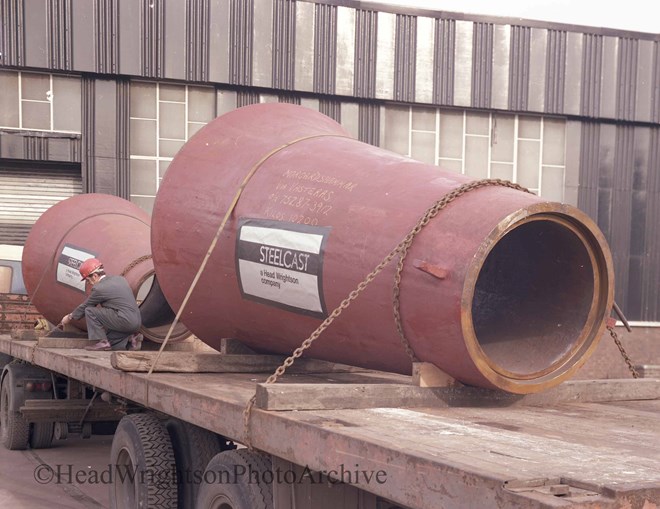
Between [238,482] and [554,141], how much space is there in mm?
19820

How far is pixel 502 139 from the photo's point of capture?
22.5m

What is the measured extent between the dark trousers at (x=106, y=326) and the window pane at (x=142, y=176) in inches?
481

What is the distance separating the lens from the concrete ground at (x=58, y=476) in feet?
24.1

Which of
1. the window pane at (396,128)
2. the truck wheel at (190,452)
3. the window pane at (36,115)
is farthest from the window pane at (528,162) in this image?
the truck wheel at (190,452)

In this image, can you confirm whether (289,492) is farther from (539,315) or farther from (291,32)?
(291,32)

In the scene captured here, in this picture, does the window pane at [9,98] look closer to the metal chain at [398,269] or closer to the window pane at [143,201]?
the window pane at [143,201]

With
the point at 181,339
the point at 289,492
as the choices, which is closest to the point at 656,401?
the point at 289,492

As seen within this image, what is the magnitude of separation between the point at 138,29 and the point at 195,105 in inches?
78.2

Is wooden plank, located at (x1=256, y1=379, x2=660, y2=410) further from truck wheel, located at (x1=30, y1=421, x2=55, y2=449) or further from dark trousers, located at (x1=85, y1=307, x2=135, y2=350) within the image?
truck wheel, located at (x1=30, y1=421, x2=55, y2=449)

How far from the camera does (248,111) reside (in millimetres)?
6465

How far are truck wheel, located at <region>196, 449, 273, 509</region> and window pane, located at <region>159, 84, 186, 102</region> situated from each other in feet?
54.2

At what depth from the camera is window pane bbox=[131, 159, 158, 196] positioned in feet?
66.1

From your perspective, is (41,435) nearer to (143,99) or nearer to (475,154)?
(143,99)

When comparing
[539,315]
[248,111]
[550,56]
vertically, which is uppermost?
[550,56]
